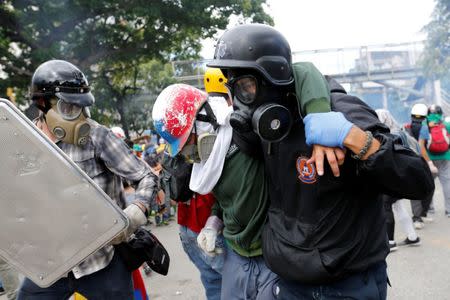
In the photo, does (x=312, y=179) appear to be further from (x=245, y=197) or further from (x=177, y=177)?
(x=177, y=177)

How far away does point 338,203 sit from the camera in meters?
1.50

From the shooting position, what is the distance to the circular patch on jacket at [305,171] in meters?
1.52

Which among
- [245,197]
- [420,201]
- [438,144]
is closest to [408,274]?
[420,201]

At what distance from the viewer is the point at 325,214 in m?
1.51

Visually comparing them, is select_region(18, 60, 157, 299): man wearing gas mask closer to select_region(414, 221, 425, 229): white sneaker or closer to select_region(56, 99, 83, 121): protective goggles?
select_region(56, 99, 83, 121): protective goggles

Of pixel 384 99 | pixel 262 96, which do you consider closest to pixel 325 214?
pixel 262 96

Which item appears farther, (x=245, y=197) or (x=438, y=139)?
(x=438, y=139)

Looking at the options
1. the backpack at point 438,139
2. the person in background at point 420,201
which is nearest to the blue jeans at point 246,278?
the person in background at point 420,201

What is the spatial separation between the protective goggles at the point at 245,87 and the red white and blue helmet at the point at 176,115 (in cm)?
54

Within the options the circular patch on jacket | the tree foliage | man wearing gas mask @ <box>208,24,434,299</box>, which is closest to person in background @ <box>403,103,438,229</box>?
man wearing gas mask @ <box>208,24,434,299</box>

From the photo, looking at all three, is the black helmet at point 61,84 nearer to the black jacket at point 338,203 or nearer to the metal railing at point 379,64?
the black jacket at point 338,203

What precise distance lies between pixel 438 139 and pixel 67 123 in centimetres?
548

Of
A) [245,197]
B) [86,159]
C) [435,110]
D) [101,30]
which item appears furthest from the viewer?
[101,30]

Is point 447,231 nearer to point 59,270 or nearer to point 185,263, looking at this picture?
point 185,263
